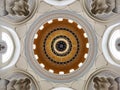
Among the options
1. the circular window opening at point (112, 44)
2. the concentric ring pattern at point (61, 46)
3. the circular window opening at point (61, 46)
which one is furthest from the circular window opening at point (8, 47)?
the circular window opening at point (112, 44)

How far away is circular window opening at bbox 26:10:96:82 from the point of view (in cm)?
1440

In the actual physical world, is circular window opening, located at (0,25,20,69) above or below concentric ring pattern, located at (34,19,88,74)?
below

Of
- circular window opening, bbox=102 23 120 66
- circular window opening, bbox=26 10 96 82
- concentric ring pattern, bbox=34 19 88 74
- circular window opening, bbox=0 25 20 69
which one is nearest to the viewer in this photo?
circular window opening, bbox=0 25 20 69

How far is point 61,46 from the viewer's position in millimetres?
15406

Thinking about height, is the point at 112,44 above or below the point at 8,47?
above

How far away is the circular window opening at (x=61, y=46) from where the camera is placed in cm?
1440

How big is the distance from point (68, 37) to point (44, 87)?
2436 millimetres

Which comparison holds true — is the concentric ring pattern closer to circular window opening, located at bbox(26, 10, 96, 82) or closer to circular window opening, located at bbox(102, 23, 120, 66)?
circular window opening, located at bbox(26, 10, 96, 82)

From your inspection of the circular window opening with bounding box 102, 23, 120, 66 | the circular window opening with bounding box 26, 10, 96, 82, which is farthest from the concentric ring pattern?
the circular window opening with bounding box 102, 23, 120, 66

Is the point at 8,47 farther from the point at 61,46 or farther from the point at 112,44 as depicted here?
the point at 112,44

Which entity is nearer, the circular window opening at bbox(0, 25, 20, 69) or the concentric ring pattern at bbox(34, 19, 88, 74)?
the circular window opening at bbox(0, 25, 20, 69)

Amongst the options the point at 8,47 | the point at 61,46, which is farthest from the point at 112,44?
the point at 8,47

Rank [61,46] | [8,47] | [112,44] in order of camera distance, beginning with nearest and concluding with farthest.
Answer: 1. [8,47]
2. [112,44]
3. [61,46]

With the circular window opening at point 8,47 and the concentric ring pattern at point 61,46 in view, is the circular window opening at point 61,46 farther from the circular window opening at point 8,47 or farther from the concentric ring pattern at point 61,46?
the circular window opening at point 8,47
